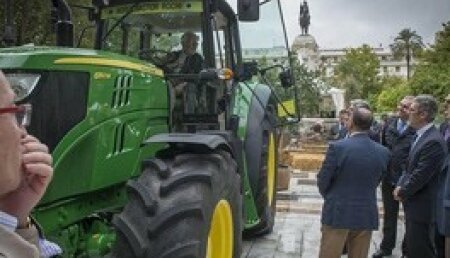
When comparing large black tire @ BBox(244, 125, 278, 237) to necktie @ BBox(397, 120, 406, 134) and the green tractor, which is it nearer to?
the green tractor

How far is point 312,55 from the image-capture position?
4838cm

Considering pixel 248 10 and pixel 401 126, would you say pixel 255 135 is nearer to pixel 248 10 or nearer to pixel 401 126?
pixel 248 10

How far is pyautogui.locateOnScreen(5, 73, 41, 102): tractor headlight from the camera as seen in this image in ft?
11.7

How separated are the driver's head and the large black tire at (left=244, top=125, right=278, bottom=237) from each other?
5.35ft

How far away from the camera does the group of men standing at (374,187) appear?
548 cm

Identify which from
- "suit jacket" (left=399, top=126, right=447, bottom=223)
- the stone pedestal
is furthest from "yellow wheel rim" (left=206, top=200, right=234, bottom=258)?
the stone pedestal

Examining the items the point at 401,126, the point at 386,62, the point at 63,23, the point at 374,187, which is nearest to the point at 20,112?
the point at 63,23

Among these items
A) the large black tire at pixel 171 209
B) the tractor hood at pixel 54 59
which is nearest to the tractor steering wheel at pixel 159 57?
the tractor hood at pixel 54 59

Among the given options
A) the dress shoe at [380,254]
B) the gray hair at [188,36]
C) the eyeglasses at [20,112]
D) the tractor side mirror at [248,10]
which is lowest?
the dress shoe at [380,254]

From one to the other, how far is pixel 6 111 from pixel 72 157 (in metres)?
2.34

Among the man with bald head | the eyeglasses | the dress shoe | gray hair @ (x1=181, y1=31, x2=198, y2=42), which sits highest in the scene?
gray hair @ (x1=181, y1=31, x2=198, y2=42)

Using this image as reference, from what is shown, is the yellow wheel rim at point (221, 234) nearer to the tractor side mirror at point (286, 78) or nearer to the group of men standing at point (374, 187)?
the group of men standing at point (374, 187)

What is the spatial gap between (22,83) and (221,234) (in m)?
1.78

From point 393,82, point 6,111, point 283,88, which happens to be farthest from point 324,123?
point 393,82
